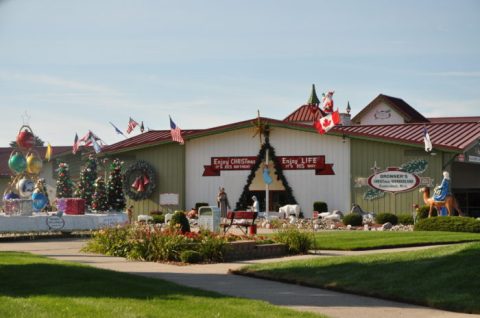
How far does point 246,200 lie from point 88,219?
505 inches

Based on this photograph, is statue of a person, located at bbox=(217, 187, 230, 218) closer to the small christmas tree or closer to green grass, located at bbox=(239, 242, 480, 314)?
the small christmas tree

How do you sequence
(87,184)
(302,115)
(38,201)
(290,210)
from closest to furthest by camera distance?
1. (38,201)
2. (290,210)
3. (87,184)
4. (302,115)

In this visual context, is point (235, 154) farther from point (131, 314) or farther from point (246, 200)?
point (131, 314)

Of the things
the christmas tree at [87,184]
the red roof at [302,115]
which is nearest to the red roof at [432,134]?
the christmas tree at [87,184]

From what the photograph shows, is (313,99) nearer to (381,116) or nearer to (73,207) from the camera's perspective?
(381,116)

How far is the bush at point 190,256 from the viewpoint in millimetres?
17641

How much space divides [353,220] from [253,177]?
7.53 m

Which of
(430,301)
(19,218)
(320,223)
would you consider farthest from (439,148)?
(430,301)

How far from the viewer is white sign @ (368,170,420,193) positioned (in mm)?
35344

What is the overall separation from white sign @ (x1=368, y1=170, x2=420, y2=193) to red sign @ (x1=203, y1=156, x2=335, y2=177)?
2.42m

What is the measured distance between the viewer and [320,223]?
1340 inches

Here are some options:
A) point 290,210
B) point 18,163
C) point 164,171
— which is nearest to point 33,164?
point 18,163

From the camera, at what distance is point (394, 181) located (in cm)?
3575

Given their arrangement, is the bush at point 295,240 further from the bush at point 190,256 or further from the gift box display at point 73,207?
the gift box display at point 73,207
